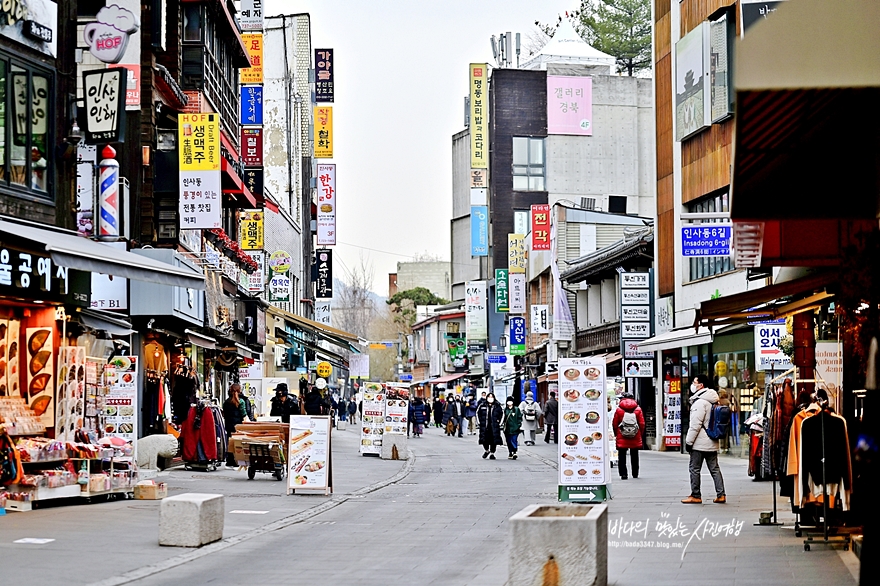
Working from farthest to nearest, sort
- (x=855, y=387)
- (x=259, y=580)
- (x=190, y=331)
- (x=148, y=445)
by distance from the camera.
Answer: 1. (x=190, y=331)
2. (x=148, y=445)
3. (x=855, y=387)
4. (x=259, y=580)

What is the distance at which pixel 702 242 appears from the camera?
27.6 meters

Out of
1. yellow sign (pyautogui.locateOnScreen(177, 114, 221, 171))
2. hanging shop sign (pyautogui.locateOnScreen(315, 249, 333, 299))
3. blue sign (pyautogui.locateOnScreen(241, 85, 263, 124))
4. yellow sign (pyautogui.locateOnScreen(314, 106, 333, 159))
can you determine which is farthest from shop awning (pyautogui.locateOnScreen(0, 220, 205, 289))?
hanging shop sign (pyautogui.locateOnScreen(315, 249, 333, 299))

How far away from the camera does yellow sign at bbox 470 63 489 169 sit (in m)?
75.7

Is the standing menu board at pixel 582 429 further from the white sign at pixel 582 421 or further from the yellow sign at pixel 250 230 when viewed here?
the yellow sign at pixel 250 230

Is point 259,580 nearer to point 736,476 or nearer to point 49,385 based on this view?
point 49,385

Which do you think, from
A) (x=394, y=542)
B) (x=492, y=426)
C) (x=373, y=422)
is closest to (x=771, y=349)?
(x=492, y=426)

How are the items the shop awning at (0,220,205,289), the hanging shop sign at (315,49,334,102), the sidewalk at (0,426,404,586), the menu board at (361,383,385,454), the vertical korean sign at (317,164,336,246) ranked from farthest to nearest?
the vertical korean sign at (317,164,336,246)
the hanging shop sign at (315,49,334,102)
the menu board at (361,383,385,454)
the shop awning at (0,220,205,289)
the sidewalk at (0,426,404,586)

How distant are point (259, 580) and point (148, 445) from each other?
13617 mm

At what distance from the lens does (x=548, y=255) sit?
64125 mm

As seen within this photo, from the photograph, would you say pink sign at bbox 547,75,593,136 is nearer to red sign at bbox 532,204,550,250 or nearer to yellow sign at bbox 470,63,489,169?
yellow sign at bbox 470,63,489,169

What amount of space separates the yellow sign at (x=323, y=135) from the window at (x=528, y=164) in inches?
739

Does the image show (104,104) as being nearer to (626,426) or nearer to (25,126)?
(25,126)

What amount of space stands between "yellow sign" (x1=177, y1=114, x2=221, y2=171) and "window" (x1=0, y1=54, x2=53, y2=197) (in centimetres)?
A: 803

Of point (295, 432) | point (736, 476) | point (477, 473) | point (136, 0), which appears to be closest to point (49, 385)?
point (295, 432)
